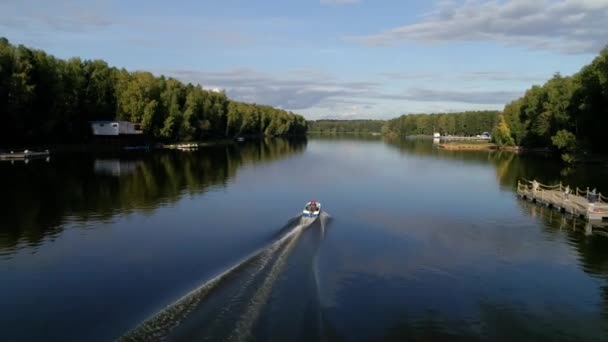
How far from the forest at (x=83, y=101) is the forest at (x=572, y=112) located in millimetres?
92890

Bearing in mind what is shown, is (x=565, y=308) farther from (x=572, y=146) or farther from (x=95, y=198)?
(x=572, y=146)

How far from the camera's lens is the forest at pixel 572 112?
90.9 metres

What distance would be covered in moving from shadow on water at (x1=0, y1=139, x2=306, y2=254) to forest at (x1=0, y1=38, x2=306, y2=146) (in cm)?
1304

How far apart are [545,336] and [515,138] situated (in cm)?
14553

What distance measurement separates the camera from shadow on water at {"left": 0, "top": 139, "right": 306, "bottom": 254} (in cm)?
3644

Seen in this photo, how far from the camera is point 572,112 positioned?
10106cm

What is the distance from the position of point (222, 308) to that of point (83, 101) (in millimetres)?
108738

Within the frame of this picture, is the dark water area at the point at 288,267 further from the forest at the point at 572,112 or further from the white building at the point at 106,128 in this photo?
the white building at the point at 106,128

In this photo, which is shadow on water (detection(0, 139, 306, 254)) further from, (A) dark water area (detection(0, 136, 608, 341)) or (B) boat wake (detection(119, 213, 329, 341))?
(B) boat wake (detection(119, 213, 329, 341))

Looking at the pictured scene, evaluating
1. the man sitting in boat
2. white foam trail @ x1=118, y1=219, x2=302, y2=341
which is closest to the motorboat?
the man sitting in boat

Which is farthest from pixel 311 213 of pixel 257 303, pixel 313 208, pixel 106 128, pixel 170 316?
pixel 106 128

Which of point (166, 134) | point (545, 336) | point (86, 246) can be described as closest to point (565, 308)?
point (545, 336)

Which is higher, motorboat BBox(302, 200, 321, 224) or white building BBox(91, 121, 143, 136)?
white building BBox(91, 121, 143, 136)

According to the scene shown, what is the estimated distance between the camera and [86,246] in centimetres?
3027
